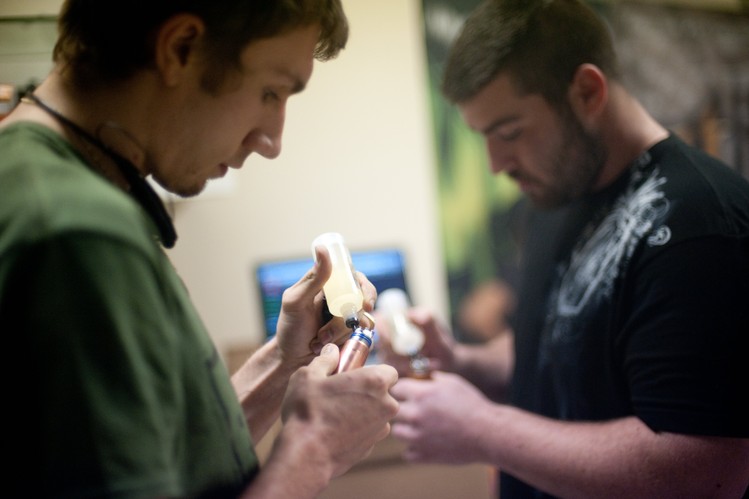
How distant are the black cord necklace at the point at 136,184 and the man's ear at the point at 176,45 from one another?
9 cm

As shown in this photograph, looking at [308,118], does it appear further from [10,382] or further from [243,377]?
[10,382]

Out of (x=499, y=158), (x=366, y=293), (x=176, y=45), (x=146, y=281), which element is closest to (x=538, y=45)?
(x=499, y=158)

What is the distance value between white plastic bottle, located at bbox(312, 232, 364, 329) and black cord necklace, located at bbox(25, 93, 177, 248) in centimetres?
20

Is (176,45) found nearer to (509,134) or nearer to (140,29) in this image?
(140,29)

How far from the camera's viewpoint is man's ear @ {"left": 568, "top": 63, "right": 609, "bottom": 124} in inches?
39.8

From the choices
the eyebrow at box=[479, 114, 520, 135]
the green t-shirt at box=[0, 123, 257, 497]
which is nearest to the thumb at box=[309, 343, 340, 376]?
the green t-shirt at box=[0, 123, 257, 497]

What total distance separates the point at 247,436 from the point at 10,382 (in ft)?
0.78

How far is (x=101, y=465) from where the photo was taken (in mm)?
422

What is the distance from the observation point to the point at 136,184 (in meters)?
0.61

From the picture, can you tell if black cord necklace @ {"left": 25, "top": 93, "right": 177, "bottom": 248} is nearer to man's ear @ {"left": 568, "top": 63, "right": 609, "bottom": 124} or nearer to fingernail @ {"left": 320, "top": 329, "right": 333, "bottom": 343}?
fingernail @ {"left": 320, "top": 329, "right": 333, "bottom": 343}

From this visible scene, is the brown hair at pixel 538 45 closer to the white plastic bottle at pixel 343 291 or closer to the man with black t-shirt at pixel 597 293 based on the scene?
the man with black t-shirt at pixel 597 293

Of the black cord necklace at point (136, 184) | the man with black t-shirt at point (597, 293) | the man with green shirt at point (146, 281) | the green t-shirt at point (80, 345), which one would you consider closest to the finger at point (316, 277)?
the man with green shirt at point (146, 281)

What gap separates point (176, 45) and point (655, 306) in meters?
0.72

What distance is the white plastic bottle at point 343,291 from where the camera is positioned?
75 centimetres
